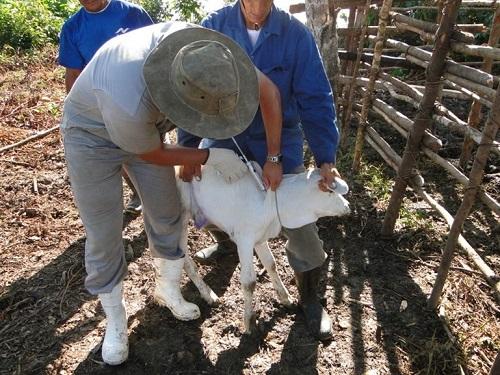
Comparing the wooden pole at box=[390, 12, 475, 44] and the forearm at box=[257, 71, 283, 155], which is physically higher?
the wooden pole at box=[390, 12, 475, 44]

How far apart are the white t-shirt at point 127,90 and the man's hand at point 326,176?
0.83 meters

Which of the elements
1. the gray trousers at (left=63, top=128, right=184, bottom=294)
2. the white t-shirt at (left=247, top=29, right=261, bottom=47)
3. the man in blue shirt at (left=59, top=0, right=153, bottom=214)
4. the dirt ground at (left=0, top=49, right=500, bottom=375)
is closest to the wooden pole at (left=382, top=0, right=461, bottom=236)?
the dirt ground at (left=0, top=49, right=500, bottom=375)

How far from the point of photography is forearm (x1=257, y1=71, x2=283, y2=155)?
6.52ft

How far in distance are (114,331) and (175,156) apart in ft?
3.58

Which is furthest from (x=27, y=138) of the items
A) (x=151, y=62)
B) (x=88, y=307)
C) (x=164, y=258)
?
(x=151, y=62)

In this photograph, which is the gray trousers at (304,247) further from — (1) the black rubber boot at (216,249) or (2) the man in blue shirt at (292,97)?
(1) the black rubber boot at (216,249)

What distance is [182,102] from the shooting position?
5.10 ft

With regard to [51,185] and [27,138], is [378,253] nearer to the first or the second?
[51,185]

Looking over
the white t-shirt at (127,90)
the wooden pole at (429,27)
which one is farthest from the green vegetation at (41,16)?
the white t-shirt at (127,90)

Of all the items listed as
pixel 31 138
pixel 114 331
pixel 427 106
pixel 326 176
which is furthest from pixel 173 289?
pixel 31 138

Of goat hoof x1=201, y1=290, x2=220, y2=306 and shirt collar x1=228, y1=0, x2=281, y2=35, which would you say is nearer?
shirt collar x1=228, y1=0, x2=281, y2=35

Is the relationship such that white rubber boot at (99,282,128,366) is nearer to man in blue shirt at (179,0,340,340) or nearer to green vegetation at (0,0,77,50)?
man in blue shirt at (179,0,340,340)

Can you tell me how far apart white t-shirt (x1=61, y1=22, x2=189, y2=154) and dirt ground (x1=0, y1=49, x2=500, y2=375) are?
131 cm

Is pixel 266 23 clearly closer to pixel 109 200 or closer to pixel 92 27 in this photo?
pixel 109 200
